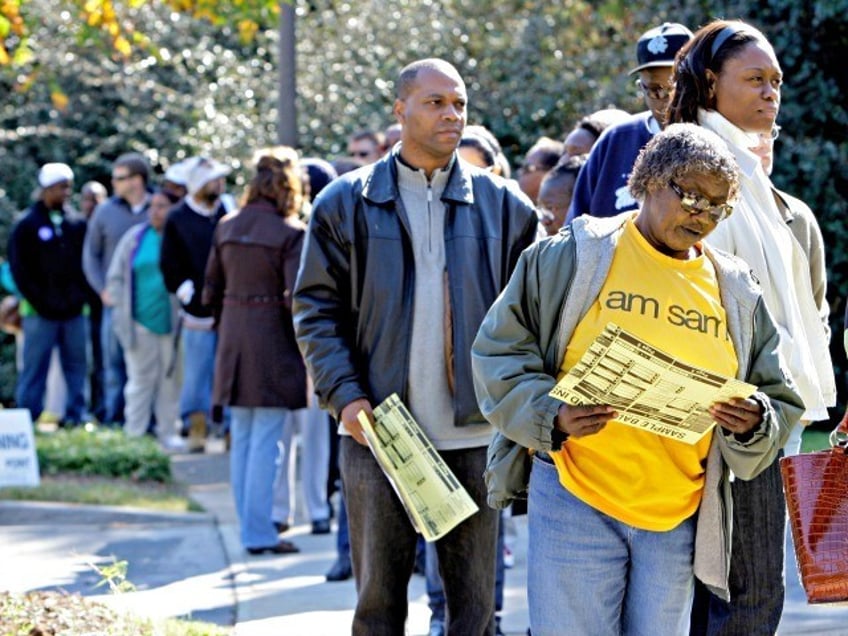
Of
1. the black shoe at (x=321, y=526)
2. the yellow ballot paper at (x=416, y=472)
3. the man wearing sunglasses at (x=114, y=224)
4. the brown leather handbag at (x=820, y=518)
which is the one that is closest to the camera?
the brown leather handbag at (x=820, y=518)

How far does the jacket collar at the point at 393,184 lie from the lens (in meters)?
5.66

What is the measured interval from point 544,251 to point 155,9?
49.1 feet

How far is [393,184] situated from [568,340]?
1.42 metres

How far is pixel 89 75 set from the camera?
20.0m

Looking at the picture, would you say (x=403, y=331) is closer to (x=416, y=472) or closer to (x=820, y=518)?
(x=416, y=472)

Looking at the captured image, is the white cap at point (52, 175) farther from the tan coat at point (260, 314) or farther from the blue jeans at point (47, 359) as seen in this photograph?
the tan coat at point (260, 314)

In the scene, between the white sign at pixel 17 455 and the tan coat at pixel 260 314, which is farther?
the white sign at pixel 17 455

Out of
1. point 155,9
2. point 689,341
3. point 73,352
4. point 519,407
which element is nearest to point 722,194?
point 689,341

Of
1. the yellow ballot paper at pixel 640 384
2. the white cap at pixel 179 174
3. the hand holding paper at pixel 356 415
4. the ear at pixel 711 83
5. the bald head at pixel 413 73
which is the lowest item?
the hand holding paper at pixel 356 415

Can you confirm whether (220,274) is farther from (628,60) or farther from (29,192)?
(29,192)

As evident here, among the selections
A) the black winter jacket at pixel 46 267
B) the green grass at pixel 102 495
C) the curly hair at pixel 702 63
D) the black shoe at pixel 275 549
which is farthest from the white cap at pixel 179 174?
the curly hair at pixel 702 63

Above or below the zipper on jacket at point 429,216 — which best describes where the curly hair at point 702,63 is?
above

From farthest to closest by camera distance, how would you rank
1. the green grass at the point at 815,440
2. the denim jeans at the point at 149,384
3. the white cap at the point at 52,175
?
the white cap at the point at 52,175 < the denim jeans at the point at 149,384 < the green grass at the point at 815,440

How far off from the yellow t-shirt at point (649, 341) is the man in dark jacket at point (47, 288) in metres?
10.7
